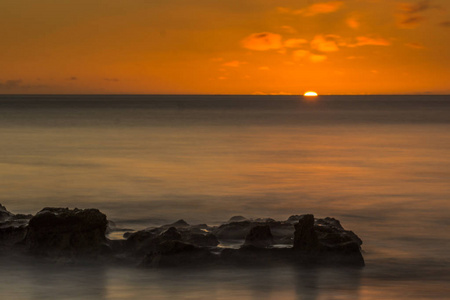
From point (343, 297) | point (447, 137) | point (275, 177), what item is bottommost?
point (343, 297)

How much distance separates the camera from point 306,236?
10.6 meters

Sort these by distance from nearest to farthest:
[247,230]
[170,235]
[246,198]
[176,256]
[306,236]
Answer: [176,256]
[306,236]
[170,235]
[247,230]
[246,198]

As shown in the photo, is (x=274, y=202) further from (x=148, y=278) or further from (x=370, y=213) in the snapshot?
(x=148, y=278)

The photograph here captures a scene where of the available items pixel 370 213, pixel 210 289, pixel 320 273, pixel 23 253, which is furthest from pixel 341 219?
pixel 23 253

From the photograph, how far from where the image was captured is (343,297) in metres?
9.48

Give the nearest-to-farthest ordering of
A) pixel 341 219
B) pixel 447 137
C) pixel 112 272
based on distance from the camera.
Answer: pixel 112 272 < pixel 341 219 < pixel 447 137

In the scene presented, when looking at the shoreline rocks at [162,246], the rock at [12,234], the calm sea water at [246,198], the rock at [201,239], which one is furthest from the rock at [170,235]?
the rock at [12,234]

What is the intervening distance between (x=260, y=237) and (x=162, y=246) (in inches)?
63.8

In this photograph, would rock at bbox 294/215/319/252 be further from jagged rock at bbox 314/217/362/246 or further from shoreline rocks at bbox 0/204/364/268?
jagged rock at bbox 314/217/362/246

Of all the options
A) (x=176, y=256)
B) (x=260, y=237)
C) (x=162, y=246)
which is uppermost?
(x=260, y=237)

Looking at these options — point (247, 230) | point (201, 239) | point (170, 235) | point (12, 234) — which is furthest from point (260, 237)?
point (12, 234)

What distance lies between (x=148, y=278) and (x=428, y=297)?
393cm

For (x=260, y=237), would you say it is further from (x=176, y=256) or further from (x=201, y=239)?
(x=176, y=256)

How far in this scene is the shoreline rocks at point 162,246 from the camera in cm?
1052
